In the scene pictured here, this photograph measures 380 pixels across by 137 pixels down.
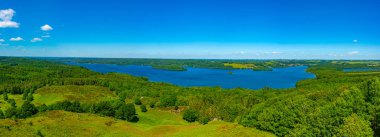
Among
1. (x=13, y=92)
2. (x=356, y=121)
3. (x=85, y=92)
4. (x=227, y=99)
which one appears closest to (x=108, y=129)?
(x=356, y=121)

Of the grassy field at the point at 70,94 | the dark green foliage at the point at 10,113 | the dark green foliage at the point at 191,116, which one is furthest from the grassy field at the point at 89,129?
the grassy field at the point at 70,94

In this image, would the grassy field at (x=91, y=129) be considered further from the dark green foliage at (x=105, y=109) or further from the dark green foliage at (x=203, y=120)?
the dark green foliage at (x=203, y=120)

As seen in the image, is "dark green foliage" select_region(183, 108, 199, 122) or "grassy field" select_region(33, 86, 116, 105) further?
"grassy field" select_region(33, 86, 116, 105)

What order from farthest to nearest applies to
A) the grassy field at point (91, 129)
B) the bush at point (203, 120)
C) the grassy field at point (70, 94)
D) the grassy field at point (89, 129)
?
the grassy field at point (70, 94), the bush at point (203, 120), the grassy field at point (91, 129), the grassy field at point (89, 129)

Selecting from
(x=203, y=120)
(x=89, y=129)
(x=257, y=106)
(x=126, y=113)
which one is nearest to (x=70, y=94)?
(x=126, y=113)

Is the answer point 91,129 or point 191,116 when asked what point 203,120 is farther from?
point 91,129

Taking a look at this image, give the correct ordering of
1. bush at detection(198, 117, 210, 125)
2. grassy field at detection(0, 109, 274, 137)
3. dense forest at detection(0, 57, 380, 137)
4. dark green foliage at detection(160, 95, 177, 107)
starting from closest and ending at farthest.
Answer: dense forest at detection(0, 57, 380, 137) < grassy field at detection(0, 109, 274, 137) < bush at detection(198, 117, 210, 125) < dark green foliage at detection(160, 95, 177, 107)

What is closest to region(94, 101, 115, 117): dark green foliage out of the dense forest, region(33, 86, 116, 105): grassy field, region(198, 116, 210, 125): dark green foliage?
the dense forest

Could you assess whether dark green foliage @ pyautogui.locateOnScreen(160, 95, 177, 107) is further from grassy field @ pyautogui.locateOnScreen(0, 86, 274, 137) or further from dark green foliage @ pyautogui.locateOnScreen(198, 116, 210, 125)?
grassy field @ pyautogui.locateOnScreen(0, 86, 274, 137)
